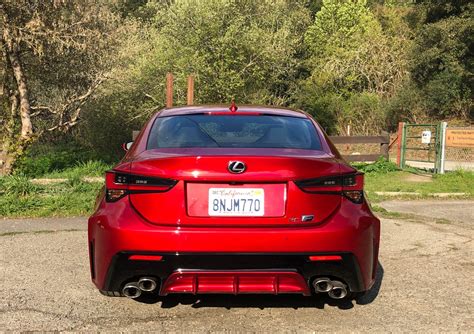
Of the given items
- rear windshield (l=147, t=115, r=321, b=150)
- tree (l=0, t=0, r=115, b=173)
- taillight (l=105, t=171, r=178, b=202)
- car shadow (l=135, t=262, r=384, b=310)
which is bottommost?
car shadow (l=135, t=262, r=384, b=310)

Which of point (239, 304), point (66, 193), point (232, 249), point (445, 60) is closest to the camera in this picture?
point (232, 249)

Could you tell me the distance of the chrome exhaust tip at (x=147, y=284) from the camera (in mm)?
3278

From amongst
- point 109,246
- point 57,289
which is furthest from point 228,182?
point 57,289

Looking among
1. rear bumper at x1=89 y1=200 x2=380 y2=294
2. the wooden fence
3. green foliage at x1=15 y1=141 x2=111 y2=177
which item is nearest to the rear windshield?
rear bumper at x1=89 y1=200 x2=380 y2=294

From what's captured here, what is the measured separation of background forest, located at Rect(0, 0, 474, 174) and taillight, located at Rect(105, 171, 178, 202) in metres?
9.54

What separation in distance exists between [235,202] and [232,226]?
0.15 meters

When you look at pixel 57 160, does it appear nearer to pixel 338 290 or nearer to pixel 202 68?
pixel 202 68

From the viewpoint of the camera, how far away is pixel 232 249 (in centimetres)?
314

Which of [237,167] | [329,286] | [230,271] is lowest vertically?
[329,286]

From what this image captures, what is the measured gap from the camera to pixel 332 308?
3.83 m

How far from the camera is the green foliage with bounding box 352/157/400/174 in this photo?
1448 cm

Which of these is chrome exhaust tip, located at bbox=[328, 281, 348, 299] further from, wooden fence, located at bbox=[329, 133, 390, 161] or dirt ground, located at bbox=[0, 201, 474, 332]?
wooden fence, located at bbox=[329, 133, 390, 161]

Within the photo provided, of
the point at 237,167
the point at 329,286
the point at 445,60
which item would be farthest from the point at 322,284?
the point at 445,60

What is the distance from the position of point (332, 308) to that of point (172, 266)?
1379 millimetres
